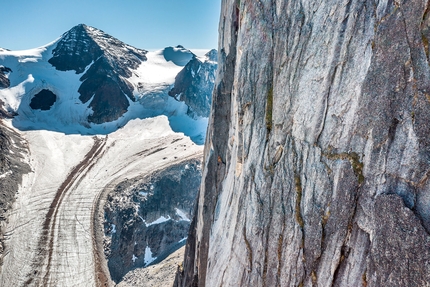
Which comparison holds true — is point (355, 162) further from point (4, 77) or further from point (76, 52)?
point (76, 52)

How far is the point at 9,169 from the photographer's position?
35312 millimetres

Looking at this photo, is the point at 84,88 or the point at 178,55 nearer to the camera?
the point at 84,88

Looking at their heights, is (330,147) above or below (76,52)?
below

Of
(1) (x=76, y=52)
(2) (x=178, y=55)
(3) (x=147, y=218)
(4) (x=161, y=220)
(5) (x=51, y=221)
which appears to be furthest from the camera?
(2) (x=178, y=55)

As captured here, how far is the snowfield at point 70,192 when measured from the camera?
23.7 m

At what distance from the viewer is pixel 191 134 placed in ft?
195

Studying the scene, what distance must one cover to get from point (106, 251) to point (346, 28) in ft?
100

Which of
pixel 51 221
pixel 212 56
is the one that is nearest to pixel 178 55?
pixel 212 56

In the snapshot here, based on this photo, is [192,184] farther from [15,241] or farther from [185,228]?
[15,241]

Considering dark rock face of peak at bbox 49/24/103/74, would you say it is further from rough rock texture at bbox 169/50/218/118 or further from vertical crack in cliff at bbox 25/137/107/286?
vertical crack in cliff at bbox 25/137/107/286

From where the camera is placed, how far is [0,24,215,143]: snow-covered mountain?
60.9 m

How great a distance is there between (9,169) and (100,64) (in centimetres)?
4958

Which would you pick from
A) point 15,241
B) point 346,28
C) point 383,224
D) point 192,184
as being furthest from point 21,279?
point 346,28

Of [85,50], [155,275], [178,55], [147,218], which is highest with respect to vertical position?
[178,55]
